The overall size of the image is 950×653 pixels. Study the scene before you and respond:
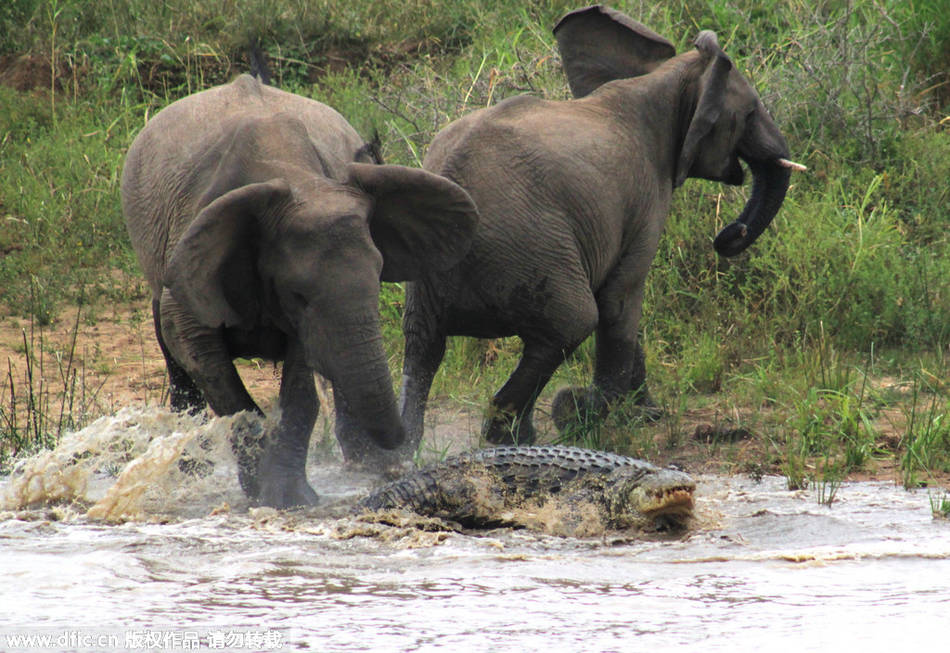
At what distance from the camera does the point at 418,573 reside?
484 centimetres

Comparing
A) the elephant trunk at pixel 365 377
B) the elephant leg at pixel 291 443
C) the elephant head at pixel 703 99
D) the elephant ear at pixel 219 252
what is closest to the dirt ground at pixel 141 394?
the elephant leg at pixel 291 443

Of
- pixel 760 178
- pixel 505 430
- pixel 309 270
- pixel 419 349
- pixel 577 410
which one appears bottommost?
pixel 505 430

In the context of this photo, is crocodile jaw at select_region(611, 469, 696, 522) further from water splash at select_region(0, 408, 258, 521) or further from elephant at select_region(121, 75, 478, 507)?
water splash at select_region(0, 408, 258, 521)

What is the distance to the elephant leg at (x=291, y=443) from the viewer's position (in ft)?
18.8

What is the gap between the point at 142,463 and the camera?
5719 mm

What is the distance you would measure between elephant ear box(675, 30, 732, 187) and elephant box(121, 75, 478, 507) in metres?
1.45

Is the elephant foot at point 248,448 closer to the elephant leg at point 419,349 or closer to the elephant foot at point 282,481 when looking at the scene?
the elephant foot at point 282,481

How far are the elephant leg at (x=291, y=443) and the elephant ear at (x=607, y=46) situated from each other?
2303 mm

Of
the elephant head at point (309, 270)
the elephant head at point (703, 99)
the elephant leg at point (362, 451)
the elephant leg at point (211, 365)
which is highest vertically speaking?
the elephant head at point (703, 99)

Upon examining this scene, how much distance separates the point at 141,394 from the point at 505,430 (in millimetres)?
2489

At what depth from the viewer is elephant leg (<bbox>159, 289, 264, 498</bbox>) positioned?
218 inches

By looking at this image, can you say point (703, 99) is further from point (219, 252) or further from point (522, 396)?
point (219, 252)

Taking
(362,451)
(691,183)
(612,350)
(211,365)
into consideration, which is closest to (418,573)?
(362,451)

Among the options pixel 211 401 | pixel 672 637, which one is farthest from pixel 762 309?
pixel 672 637
